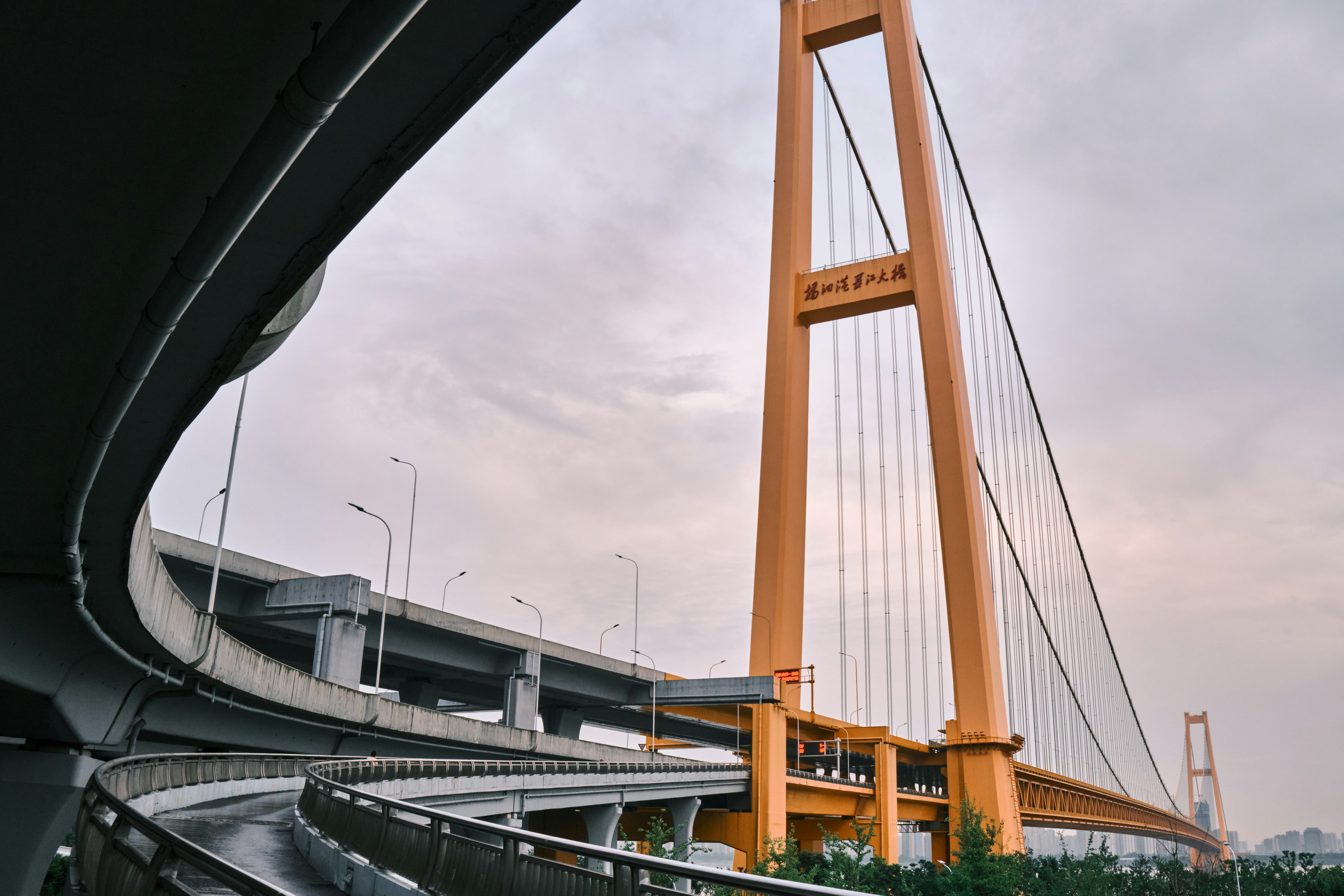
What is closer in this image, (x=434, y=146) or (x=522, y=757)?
(x=434, y=146)

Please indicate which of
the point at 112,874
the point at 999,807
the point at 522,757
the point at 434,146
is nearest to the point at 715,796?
the point at 522,757

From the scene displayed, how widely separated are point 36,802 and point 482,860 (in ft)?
58.2

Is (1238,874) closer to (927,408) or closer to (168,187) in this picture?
(927,408)

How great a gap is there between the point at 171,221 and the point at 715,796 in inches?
1519

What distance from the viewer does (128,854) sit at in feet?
21.6

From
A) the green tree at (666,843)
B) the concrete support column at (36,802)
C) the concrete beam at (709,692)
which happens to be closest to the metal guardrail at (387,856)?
the concrete support column at (36,802)

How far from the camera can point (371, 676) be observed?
4719 centimetres

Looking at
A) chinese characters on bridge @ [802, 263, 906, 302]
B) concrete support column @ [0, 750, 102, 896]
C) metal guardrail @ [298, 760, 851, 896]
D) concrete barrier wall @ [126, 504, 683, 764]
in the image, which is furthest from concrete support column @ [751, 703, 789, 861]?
metal guardrail @ [298, 760, 851, 896]

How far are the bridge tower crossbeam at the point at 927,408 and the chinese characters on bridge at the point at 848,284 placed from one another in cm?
11

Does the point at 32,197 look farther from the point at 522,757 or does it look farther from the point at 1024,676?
the point at 1024,676

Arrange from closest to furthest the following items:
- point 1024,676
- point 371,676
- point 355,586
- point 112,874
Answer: point 112,874, point 355,586, point 371,676, point 1024,676

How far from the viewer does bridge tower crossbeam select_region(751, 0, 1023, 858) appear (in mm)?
35156

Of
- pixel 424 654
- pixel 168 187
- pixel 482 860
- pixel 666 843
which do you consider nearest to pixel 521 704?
pixel 424 654

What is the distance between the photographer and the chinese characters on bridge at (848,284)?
4056cm
